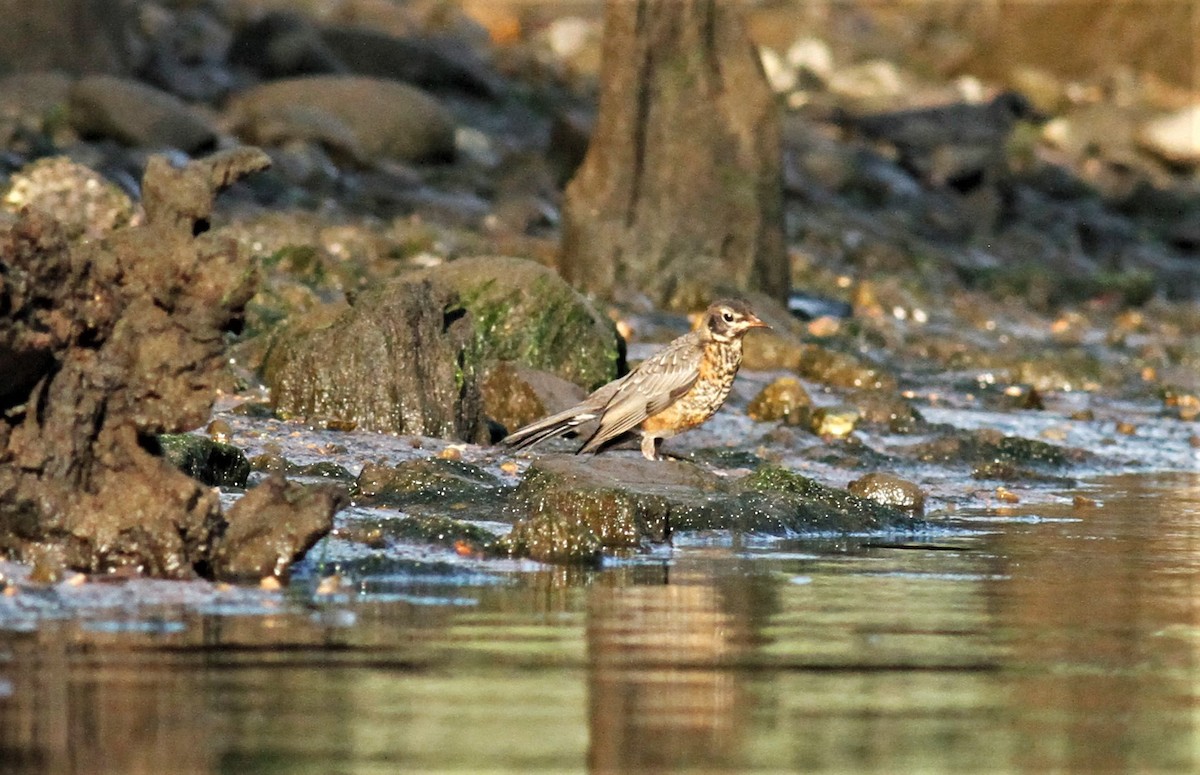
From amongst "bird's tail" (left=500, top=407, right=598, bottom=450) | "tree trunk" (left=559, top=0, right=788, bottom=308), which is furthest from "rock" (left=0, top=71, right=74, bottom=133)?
"bird's tail" (left=500, top=407, right=598, bottom=450)

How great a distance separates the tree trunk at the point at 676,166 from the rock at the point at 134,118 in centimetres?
409

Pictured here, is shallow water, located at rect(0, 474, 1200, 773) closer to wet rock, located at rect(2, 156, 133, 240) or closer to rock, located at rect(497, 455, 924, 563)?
rock, located at rect(497, 455, 924, 563)

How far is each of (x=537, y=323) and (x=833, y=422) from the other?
5.75ft

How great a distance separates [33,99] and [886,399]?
8927 millimetres

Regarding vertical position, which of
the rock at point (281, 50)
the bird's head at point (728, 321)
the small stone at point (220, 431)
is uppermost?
the rock at point (281, 50)

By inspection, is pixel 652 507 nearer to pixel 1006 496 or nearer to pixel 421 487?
pixel 421 487

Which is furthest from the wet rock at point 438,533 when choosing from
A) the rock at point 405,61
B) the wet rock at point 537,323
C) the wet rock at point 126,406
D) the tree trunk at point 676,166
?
the rock at point 405,61

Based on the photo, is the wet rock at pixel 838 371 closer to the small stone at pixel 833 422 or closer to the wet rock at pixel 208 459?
the small stone at pixel 833 422

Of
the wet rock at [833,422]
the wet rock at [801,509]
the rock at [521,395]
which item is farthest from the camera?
the wet rock at [833,422]

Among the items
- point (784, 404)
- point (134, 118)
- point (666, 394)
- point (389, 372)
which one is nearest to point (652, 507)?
point (666, 394)

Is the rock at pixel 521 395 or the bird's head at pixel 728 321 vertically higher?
the bird's head at pixel 728 321

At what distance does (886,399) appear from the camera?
13938 millimetres

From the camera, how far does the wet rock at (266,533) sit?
7289 millimetres

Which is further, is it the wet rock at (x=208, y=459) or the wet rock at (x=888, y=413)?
the wet rock at (x=888, y=413)
